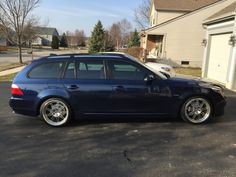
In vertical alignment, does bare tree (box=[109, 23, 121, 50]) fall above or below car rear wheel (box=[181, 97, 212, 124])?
above

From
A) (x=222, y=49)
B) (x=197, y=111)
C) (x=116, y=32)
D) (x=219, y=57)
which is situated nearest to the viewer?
(x=197, y=111)

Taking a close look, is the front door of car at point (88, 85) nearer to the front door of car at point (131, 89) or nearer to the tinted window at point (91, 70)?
the tinted window at point (91, 70)

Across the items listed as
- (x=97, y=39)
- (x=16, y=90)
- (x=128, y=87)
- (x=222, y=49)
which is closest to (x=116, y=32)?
(x=97, y=39)

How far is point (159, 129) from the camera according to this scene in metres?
6.13

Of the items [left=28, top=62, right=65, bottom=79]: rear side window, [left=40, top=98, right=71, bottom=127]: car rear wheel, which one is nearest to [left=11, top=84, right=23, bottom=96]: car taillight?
[left=28, top=62, right=65, bottom=79]: rear side window

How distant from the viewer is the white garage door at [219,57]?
13.4 meters

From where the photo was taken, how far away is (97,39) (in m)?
44.8

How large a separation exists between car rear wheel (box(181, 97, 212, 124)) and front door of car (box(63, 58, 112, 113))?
5.67 ft

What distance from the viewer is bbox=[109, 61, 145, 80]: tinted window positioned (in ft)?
20.9

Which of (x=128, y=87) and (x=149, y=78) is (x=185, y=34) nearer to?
(x=149, y=78)

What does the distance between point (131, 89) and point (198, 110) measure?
159 cm

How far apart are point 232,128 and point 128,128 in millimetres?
2237

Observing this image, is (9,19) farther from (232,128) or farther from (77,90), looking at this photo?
(232,128)

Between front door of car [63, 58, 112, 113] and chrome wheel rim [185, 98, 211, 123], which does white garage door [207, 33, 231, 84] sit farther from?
front door of car [63, 58, 112, 113]
